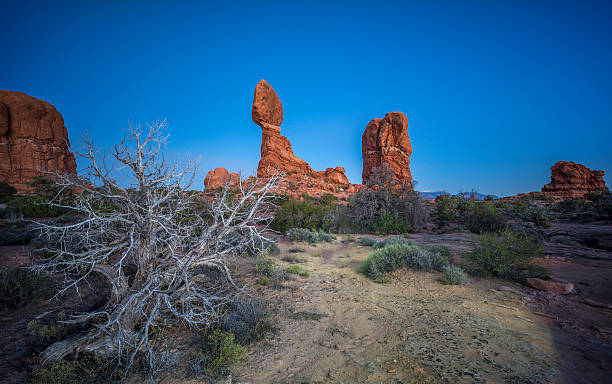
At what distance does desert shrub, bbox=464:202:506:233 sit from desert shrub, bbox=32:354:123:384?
568 inches

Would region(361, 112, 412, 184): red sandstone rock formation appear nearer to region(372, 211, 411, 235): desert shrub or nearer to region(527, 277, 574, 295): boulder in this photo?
region(372, 211, 411, 235): desert shrub

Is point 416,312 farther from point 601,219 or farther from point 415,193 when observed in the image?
point 601,219

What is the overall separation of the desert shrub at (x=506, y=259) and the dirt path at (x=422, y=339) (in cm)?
46

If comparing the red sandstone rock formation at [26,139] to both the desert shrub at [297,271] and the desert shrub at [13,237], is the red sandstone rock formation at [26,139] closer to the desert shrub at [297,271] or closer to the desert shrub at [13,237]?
the desert shrub at [13,237]

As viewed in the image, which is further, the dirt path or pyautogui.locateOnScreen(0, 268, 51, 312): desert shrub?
pyautogui.locateOnScreen(0, 268, 51, 312): desert shrub

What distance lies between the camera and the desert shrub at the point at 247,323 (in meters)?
3.31

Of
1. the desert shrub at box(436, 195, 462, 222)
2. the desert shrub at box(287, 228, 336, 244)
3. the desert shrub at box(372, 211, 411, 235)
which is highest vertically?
the desert shrub at box(436, 195, 462, 222)

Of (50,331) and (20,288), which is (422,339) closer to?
(50,331)

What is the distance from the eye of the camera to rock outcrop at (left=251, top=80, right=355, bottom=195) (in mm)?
31656

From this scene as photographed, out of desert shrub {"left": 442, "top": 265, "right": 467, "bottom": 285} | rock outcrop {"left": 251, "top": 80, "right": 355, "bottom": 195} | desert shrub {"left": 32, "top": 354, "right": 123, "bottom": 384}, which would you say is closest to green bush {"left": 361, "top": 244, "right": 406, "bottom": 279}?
desert shrub {"left": 442, "top": 265, "right": 467, "bottom": 285}

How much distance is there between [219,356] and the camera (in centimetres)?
286

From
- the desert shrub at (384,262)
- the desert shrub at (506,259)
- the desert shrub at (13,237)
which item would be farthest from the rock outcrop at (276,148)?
the desert shrub at (506,259)

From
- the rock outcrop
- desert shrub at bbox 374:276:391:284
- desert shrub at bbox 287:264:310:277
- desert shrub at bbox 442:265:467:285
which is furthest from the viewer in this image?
the rock outcrop

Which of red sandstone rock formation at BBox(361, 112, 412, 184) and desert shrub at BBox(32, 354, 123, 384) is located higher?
red sandstone rock formation at BBox(361, 112, 412, 184)
